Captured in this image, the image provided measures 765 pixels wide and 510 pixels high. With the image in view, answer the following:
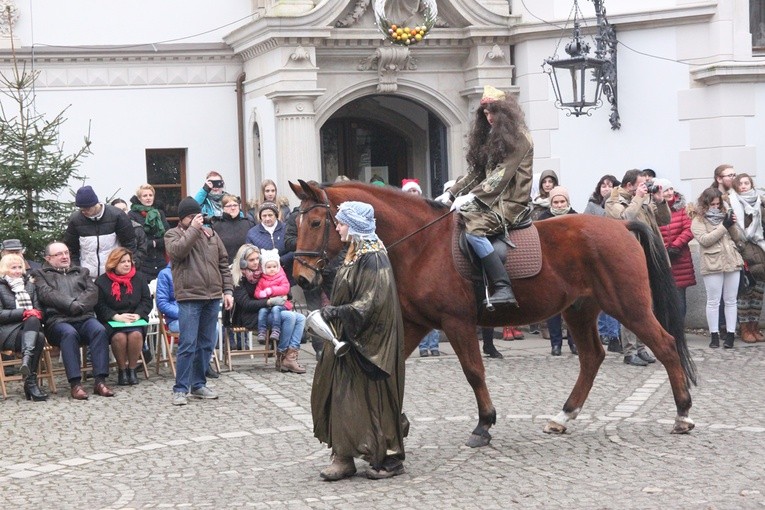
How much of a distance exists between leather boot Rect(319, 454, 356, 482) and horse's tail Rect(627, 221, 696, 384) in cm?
311

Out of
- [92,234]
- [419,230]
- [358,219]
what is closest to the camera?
[358,219]

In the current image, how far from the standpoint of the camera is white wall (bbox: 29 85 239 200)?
18.5 m

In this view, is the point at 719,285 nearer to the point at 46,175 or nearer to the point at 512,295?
the point at 512,295

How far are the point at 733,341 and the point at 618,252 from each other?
17.6 ft

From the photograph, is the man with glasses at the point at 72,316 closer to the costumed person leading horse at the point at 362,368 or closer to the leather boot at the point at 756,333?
the costumed person leading horse at the point at 362,368

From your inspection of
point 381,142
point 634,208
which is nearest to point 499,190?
point 634,208

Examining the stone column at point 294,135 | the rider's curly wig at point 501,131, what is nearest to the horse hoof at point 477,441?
the rider's curly wig at point 501,131

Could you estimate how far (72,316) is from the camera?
42.5 feet

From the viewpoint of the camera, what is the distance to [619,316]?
400 inches

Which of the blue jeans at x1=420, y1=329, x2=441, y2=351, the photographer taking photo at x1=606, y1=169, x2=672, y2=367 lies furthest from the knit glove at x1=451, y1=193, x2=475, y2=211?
the blue jeans at x1=420, y1=329, x2=441, y2=351

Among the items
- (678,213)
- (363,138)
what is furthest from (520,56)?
(678,213)

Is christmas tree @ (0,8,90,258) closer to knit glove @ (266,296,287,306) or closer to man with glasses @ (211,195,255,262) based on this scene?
man with glasses @ (211,195,255,262)

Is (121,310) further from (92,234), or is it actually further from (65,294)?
(92,234)

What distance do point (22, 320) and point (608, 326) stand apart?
21.0 ft
